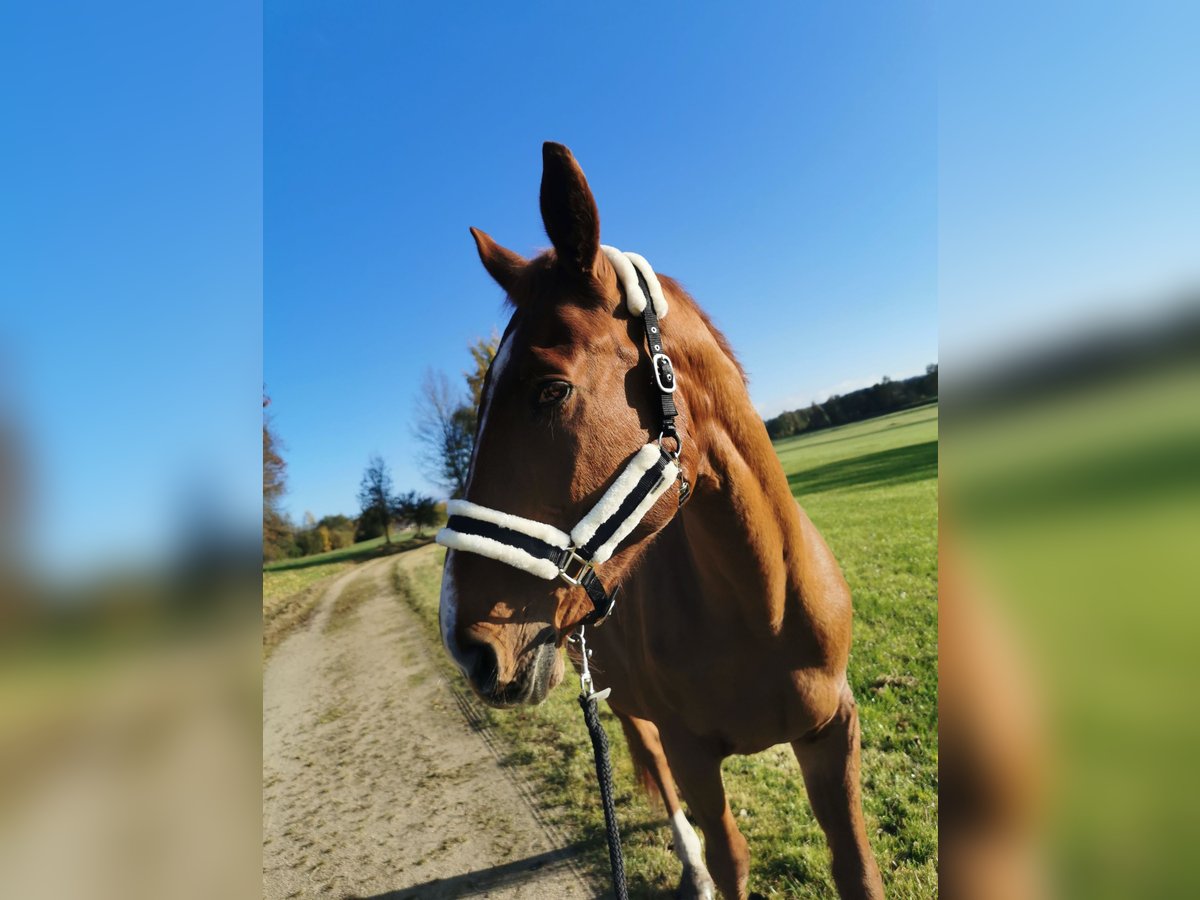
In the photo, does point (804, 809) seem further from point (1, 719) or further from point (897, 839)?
point (1, 719)

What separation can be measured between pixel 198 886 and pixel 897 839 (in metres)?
3.79

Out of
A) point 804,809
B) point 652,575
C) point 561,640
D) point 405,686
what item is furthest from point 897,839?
point 405,686

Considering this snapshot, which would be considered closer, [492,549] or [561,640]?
[492,549]

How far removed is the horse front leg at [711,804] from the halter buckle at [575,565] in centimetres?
137

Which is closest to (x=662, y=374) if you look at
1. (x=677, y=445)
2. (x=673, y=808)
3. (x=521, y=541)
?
(x=677, y=445)

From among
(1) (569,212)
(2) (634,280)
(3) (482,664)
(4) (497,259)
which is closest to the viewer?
(3) (482,664)

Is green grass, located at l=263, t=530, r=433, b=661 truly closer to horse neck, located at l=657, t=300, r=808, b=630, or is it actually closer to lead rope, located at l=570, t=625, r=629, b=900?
lead rope, located at l=570, t=625, r=629, b=900

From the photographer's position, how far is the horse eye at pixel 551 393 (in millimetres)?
1804

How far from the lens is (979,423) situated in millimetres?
625

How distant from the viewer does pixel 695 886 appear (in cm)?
351

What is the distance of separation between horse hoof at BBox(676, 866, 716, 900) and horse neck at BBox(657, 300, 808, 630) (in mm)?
2165

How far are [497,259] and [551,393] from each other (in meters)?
0.93

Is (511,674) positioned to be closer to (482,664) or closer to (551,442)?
(482,664)

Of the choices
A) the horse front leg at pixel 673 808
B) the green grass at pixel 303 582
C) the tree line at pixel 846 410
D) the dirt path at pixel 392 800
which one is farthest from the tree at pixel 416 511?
the horse front leg at pixel 673 808
